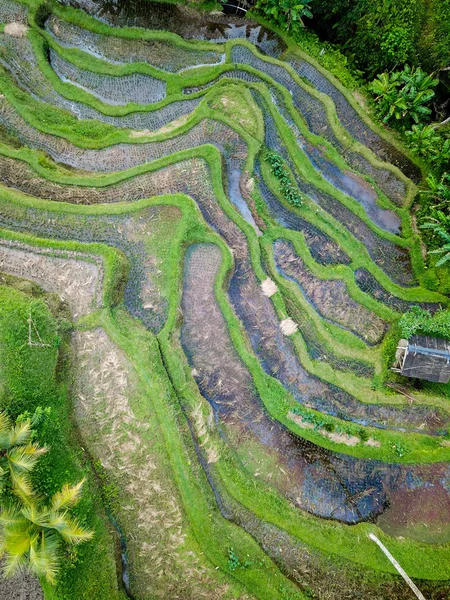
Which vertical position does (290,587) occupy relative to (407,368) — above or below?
below

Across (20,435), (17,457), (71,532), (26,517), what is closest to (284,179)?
(20,435)

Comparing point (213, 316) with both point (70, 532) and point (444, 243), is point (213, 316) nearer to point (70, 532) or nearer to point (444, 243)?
point (70, 532)

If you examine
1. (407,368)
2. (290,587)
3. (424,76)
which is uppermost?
(424,76)

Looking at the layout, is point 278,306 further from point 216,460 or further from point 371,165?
point 371,165

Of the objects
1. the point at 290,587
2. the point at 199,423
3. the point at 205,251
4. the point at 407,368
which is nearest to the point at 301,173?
the point at 205,251

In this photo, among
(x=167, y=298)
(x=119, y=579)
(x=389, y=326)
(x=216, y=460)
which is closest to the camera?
(x=119, y=579)

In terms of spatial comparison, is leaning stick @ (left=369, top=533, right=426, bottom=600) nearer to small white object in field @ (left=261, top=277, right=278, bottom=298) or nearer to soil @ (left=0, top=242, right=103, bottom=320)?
small white object in field @ (left=261, top=277, right=278, bottom=298)

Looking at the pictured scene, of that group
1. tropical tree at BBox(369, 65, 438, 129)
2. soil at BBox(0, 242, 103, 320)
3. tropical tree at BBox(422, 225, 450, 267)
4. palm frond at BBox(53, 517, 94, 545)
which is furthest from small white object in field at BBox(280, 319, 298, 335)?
tropical tree at BBox(369, 65, 438, 129)

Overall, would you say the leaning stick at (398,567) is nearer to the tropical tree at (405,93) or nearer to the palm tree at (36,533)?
the palm tree at (36,533)
